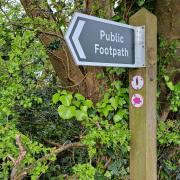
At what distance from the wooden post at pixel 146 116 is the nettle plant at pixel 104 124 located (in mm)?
90

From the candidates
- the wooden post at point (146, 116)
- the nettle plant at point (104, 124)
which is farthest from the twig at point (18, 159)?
the wooden post at point (146, 116)

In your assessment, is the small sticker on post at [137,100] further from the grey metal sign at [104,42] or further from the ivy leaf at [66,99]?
the ivy leaf at [66,99]

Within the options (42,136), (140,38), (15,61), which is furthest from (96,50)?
(42,136)

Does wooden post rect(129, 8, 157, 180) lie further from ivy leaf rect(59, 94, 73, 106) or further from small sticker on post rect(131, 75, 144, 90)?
ivy leaf rect(59, 94, 73, 106)

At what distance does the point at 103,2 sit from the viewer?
2350 mm

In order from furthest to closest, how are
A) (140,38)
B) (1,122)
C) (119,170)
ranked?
(119,170) → (1,122) → (140,38)

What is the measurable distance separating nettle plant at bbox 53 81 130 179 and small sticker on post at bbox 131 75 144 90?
0.25 m

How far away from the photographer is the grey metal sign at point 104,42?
5.11 ft

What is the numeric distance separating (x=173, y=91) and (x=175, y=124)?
0.24 meters

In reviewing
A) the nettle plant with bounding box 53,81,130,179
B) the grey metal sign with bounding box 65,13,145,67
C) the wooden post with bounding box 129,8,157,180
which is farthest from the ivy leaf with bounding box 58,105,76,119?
the grey metal sign with bounding box 65,13,145,67

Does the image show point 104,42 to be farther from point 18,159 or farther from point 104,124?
point 18,159

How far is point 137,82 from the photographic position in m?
1.88

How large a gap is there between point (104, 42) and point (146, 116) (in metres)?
0.48

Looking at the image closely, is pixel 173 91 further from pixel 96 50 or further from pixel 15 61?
pixel 15 61
